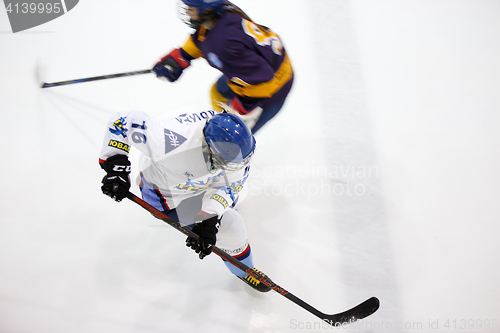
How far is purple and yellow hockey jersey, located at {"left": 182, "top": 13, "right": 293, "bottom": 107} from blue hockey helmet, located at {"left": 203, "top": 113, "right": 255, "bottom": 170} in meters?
0.42

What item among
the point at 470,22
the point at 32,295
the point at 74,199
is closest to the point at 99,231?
the point at 74,199

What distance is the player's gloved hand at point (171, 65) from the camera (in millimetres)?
2225

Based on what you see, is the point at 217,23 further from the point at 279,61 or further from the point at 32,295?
the point at 32,295

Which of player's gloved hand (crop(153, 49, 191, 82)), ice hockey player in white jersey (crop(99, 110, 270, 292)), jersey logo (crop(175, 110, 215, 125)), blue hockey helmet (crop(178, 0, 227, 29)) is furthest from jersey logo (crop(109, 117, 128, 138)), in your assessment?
player's gloved hand (crop(153, 49, 191, 82))

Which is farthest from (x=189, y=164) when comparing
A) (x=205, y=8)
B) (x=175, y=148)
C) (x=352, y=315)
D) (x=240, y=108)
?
(x=352, y=315)

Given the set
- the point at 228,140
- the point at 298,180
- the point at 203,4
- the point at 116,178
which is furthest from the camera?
the point at 298,180

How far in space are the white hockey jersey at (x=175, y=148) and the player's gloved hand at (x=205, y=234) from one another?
4 cm

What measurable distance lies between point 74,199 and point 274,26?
2111 mm

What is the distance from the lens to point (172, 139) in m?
1.61

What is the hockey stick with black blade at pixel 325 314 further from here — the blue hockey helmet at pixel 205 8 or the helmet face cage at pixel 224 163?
the blue hockey helmet at pixel 205 8

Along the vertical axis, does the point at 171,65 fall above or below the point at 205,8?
below

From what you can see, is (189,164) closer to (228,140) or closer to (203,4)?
(228,140)

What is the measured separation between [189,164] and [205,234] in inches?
13.2

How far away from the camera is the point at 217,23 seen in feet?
5.96
